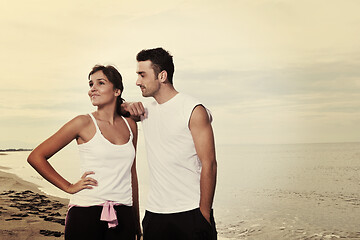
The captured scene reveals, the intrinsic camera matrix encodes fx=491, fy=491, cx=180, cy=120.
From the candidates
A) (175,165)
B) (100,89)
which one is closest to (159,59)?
(100,89)

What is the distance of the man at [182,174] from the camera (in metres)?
3.34

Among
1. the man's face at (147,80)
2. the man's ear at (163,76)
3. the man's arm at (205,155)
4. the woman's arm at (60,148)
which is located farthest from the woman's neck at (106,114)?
the man's arm at (205,155)

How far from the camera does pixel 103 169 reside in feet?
10.7

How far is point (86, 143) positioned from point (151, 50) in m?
0.84

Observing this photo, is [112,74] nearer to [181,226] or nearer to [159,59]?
[159,59]

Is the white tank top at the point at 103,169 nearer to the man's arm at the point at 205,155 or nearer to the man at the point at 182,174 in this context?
the man at the point at 182,174

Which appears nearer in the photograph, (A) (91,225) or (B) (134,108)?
(A) (91,225)

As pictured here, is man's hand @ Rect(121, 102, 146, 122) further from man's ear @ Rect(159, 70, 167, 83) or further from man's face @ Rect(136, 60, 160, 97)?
man's ear @ Rect(159, 70, 167, 83)

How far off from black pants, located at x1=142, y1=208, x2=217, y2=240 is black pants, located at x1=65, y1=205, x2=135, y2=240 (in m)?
0.25

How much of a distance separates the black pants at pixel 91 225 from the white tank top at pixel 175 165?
28cm

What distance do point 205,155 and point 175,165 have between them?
0.71ft

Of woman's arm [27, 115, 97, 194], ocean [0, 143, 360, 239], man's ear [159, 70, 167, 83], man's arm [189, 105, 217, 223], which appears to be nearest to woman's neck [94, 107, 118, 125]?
woman's arm [27, 115, 97, 194]

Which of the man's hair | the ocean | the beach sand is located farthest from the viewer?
the ocean

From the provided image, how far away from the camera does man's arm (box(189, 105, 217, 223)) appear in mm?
3322
